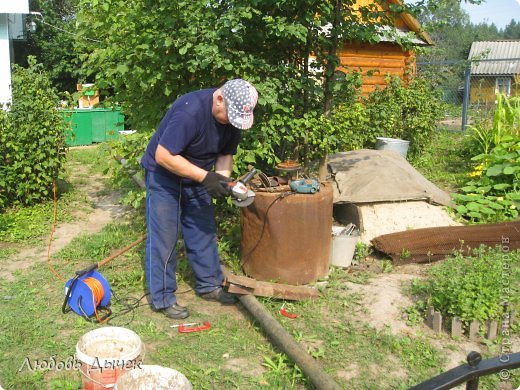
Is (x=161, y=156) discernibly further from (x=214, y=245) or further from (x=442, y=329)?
(x=442, y=329)

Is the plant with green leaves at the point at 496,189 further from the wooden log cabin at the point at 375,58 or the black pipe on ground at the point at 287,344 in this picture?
the wooden log cabin at the point at 375,58

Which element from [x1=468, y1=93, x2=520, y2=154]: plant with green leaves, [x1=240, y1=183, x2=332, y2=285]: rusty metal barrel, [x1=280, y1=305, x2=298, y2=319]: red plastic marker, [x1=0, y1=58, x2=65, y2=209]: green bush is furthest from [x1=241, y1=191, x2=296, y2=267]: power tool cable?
[x1=468, y1=93, x2=520, y2=154]: plant with green leaves

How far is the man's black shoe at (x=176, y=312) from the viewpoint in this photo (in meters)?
4.30

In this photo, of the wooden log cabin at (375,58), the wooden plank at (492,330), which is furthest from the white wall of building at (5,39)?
the wooden plank at (492,330)

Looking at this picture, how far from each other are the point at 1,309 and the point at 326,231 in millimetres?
2831

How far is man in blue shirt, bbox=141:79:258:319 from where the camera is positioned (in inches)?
156

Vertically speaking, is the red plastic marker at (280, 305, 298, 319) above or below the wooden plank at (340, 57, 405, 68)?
below

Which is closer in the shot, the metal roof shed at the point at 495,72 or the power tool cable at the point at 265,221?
the power tool cable at the point at 265,221

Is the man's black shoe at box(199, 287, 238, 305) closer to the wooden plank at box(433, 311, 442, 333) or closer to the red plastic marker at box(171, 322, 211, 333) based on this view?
the red plastic marker at box(171, 322, 211, 333)

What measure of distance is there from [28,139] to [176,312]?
4.30m

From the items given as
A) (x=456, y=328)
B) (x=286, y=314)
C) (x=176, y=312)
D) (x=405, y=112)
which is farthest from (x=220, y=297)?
(x=405, y=112)

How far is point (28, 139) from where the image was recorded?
737 cm

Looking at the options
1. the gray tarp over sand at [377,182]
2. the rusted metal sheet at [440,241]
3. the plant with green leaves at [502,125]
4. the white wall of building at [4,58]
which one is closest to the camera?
the rusted metal sheet at [440,241]

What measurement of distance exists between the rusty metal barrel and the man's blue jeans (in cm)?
42
